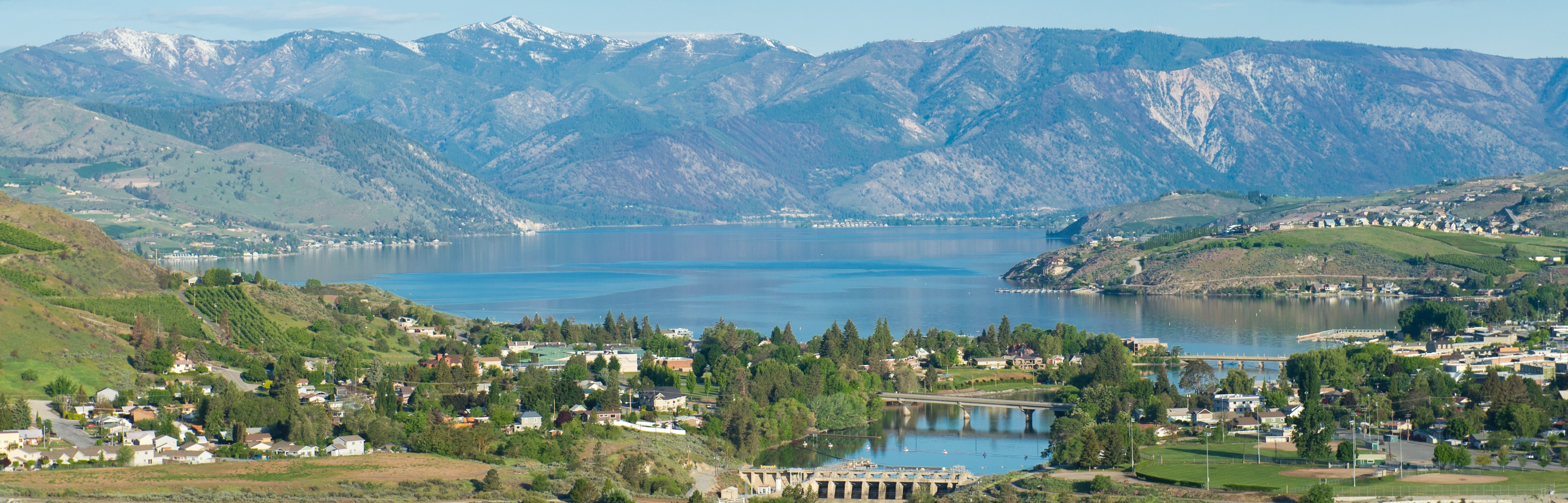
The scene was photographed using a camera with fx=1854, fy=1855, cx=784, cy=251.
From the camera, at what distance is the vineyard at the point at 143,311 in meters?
83.7

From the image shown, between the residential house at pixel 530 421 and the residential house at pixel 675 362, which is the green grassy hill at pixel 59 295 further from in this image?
the residential house at pixel 675 362

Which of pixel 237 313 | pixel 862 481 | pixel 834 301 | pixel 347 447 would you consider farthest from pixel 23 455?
pixel 834 301

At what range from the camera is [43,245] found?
9562 centimetres

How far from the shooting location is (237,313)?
91.1 m

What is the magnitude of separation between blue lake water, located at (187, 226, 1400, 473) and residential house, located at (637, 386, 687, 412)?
6.13 metres

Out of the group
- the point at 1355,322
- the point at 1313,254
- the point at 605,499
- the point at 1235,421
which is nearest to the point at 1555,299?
the point at 1355,322

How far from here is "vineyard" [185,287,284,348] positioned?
8606 centimetres

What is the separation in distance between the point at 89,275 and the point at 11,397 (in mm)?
29647

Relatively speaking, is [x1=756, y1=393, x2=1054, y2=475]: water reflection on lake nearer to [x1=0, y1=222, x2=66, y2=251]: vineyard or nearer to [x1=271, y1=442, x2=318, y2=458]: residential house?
[x1=271, y1=442, x2=318, y2=458]: residential house

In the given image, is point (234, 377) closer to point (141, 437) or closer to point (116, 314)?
point (116, 314)

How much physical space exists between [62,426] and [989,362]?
44.4 metres

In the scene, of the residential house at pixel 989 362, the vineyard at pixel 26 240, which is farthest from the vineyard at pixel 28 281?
the residential house at pixel 989 362

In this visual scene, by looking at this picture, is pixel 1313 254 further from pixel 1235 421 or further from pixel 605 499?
pixel 605 499

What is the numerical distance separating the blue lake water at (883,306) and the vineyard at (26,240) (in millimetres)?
29941
